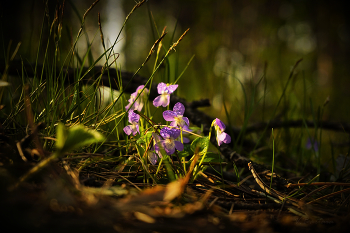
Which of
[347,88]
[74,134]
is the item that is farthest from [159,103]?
[347,88]

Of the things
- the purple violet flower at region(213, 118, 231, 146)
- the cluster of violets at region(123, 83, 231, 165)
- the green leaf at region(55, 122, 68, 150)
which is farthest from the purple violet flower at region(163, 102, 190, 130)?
the green leaf at region(55, 122, 68, 150)

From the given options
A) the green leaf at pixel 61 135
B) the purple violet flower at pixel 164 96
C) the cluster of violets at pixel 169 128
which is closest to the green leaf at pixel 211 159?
the cluster of violets at pixel 169 128

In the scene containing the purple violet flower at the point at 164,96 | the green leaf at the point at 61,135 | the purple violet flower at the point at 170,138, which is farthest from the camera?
the purple violet flower at the point at 164,96

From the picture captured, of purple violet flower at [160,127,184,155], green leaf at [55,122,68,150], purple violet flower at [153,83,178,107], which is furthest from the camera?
purple violet flower at [153,83,178,107]

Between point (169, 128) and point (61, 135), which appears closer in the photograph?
point (61, 135)

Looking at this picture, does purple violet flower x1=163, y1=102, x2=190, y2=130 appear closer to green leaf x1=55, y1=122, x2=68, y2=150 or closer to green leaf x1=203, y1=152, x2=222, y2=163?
A: green leaf x1=203, y1=152, x2=222, y2=163

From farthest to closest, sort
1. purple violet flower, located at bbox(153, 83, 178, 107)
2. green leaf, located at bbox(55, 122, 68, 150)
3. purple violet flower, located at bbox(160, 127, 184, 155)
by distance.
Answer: purple violet flower, located at bbox(153, 83, 178, 107), purple violet flower, located at bbox(160, 127, 184, 155), green leaf, located at bbox(55, 122, 68, 150)

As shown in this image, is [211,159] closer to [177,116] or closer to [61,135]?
[177,116]

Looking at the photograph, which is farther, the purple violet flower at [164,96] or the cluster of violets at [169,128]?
the purple violet flower at [164,96]

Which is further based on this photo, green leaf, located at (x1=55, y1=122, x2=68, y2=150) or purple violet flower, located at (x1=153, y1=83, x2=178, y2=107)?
purple violet flower, located at (x1=153, y1=83, x2=178, y2=107)

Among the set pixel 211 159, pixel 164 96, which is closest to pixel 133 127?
pixel 164 96

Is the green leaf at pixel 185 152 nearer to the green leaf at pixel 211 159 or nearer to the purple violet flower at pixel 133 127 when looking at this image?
the green leaf at pixel 211 159
